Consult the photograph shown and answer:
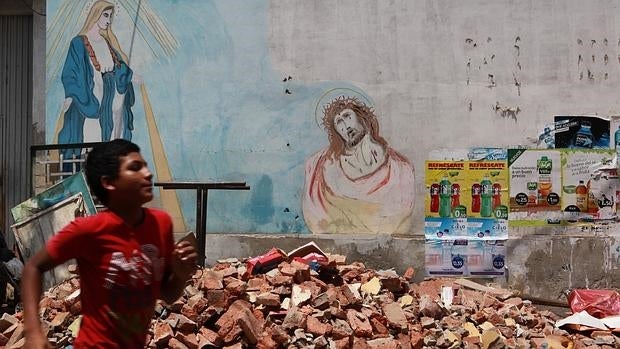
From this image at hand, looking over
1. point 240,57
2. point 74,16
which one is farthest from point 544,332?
point 74,16

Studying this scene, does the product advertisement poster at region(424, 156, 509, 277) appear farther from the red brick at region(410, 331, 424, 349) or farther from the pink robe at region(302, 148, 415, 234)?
the red brick at region(410, 331, 424, 349)

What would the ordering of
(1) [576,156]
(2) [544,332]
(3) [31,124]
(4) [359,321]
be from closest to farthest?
(4) [359,321] < (2) [544,332] < (1) [576,156] < (3) [31,124]

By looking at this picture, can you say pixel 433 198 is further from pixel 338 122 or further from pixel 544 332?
pixel 544 332

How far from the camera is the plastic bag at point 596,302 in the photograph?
9.01 meters

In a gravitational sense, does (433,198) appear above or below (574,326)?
above

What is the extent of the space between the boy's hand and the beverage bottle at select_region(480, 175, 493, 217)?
7.33 meters

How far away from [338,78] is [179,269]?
721cm

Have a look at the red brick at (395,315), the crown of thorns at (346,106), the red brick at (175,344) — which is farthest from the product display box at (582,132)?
the red brick at (175,344)

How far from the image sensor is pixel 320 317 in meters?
7.12

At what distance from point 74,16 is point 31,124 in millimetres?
1876

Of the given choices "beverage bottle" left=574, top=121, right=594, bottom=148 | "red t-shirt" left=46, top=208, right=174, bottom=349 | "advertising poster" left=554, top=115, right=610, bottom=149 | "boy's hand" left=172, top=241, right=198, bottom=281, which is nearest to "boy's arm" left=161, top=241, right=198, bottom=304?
"boy's hand" left=172, top=241, right=198, bottom=281

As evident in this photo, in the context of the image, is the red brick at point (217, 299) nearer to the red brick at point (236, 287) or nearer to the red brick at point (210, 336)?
the red brick at point (236, 287)

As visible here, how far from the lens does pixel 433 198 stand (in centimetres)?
1015

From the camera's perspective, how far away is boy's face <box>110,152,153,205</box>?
10.3 feet
